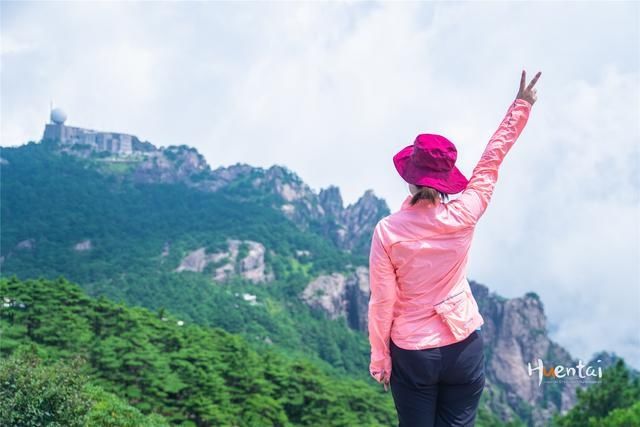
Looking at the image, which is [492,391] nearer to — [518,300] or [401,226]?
[518,300]

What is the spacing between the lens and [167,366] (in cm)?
1636

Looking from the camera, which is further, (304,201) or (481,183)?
(304,201)

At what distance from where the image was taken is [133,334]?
59.8 feet

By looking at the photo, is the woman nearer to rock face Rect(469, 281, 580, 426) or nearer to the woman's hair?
the woman's hair

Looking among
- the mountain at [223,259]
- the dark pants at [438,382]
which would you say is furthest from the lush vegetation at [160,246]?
the dark pants at [438,382]

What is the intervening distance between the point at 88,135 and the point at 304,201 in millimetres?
46770

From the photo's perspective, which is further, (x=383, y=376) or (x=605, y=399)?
(x=605, y=399)

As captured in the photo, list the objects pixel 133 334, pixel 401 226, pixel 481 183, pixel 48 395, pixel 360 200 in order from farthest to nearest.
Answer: pixel 360 200 → pixel 133 334 → pixel 48 395 → pixel 481 183 → pixel 401 226

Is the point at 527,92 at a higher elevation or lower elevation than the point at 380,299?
higher

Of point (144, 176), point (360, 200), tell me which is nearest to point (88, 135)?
point (144, 176)

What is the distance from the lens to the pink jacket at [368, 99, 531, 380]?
278cm

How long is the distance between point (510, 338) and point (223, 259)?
38065 mm

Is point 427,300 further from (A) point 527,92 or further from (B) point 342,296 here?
(B) point 342,296

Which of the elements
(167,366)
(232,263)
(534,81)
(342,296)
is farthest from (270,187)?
(534,81)
